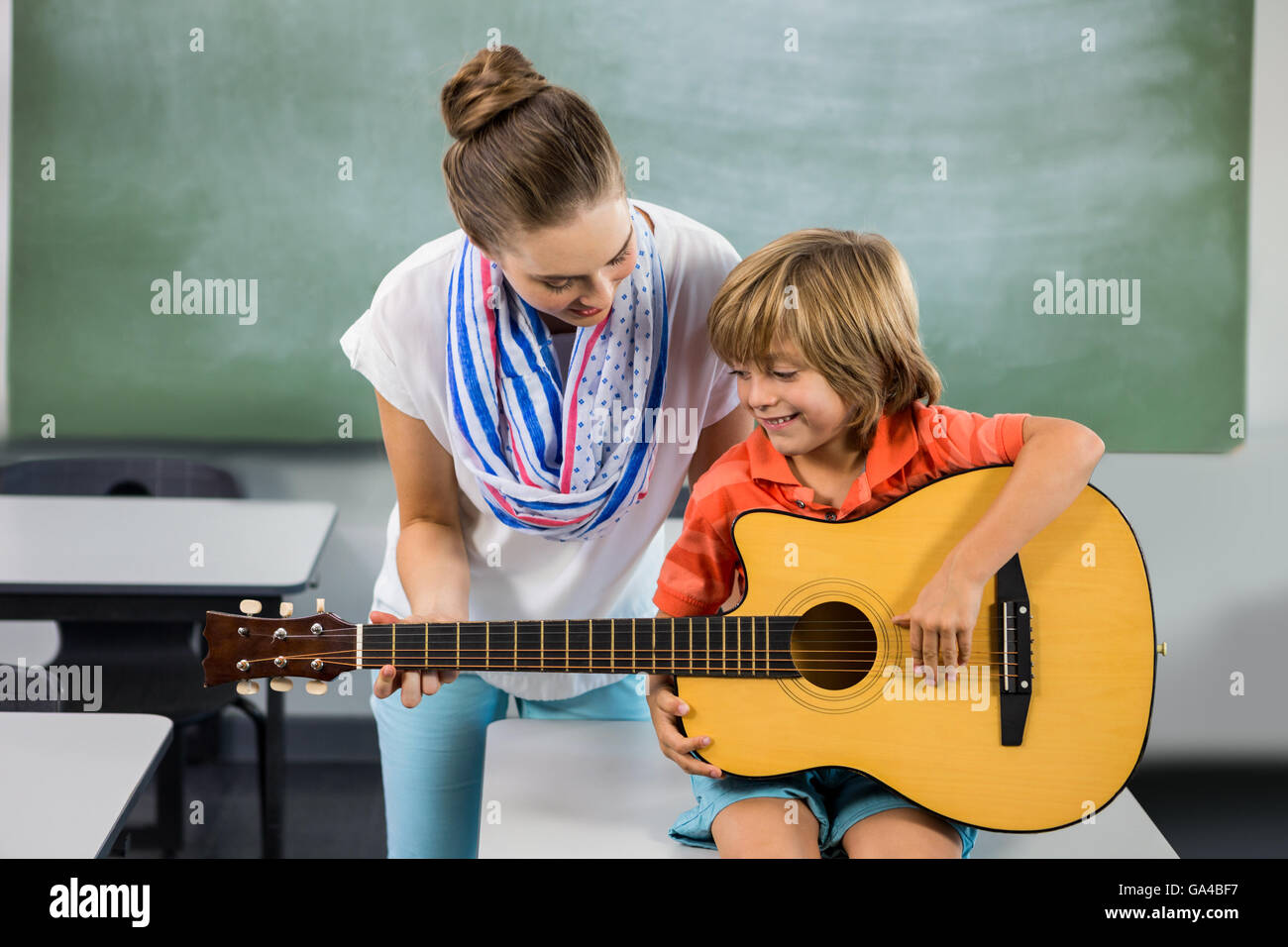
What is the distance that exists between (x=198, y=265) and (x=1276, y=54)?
9.04 ft

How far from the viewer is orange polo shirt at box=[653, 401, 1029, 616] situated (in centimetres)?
123

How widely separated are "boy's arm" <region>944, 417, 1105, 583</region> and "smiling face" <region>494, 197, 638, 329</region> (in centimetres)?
47

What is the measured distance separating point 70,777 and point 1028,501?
3.72ft

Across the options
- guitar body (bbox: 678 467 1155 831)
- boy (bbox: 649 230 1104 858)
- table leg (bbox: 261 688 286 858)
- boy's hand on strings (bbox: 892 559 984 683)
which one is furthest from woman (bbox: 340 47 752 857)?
table leg (bbox: 261 688 286 858)

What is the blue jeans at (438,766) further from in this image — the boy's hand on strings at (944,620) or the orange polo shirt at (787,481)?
the boy's hand on strings at (944,620)

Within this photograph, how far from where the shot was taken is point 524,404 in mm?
1360

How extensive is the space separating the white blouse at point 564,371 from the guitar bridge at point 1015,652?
412mm

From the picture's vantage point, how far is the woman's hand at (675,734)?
47.1 inches
